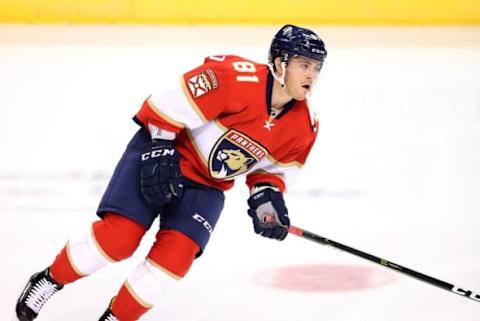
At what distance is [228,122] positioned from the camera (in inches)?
108

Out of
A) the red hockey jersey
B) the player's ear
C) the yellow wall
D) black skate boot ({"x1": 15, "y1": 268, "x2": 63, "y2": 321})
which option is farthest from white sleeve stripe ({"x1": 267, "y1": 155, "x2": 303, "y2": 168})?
the yellow wall

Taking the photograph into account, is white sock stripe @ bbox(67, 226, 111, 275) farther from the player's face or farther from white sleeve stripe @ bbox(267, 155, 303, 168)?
the player's face

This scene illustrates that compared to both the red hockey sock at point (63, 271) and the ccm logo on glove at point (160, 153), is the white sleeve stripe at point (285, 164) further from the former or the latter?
the red hockey sock at point (63, 271)

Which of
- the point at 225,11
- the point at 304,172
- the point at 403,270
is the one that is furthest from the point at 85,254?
the point at 225,11

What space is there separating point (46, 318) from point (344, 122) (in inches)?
95.7

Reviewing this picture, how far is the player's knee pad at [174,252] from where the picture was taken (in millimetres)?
2619

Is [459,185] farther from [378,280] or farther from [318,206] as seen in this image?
[378,280]

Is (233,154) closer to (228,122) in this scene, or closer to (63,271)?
(228,122)

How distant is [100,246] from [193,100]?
0.51 meters

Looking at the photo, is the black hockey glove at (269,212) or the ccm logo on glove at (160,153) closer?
the ccm logo on glove at (160,153)

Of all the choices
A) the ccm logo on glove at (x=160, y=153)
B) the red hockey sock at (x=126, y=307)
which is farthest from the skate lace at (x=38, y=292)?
the ccm logo on glove at (x=160, y=153)

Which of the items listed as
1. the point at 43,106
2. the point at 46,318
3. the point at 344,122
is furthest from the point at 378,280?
Result: the point at 43,106

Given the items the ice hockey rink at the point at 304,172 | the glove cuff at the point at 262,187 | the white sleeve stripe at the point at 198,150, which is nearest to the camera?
the white sleeve stripe at the point at 198,150

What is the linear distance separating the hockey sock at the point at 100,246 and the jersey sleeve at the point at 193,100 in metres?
0.32
